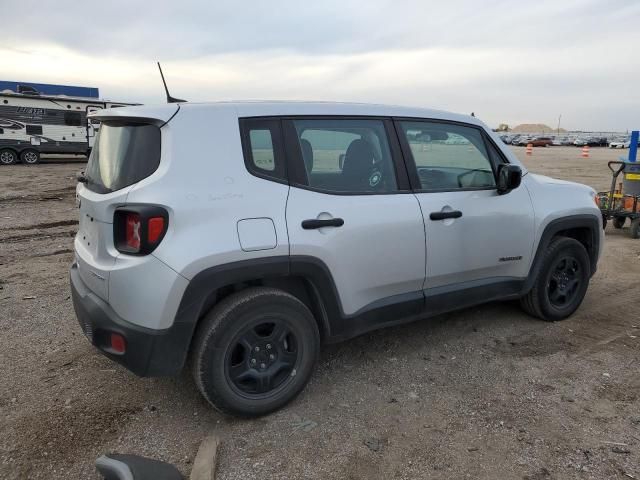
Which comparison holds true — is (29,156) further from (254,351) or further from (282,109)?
(254,351)

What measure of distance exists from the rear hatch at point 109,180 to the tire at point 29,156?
844 inches

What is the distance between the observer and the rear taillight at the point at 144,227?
99.8 inches

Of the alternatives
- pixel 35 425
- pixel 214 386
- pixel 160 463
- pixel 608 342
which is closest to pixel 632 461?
pixel 608 342

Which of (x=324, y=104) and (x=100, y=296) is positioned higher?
(x=324, y=104)

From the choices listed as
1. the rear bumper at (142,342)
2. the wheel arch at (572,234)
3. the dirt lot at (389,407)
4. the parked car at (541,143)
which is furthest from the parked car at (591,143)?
the rear bumper at (142,342)

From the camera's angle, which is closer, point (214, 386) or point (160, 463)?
point (160, 463)

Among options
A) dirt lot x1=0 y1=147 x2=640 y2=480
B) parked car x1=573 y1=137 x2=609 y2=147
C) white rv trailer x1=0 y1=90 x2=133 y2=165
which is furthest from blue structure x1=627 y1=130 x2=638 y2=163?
parked car x1=573 y1=137 x2=609 y2=147

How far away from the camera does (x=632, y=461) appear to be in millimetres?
2594

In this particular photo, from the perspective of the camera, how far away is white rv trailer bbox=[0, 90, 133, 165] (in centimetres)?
2064

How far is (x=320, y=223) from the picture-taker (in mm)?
2953

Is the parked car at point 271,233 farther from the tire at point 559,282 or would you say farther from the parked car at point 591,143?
the parked car at point 591,143

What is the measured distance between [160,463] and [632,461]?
240 centimetres

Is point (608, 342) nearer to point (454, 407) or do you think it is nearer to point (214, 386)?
point (454, 407)

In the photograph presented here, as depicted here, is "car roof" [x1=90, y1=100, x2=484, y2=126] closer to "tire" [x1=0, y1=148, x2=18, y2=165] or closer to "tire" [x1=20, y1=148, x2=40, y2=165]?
"tire" [x1=0, y1=148, x2=18, y2=165]
